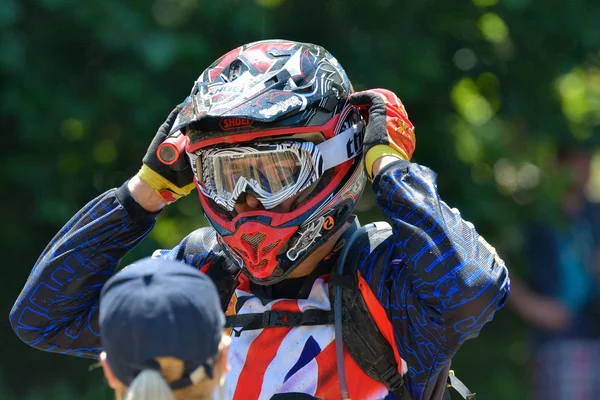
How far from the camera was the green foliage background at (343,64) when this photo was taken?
570cm

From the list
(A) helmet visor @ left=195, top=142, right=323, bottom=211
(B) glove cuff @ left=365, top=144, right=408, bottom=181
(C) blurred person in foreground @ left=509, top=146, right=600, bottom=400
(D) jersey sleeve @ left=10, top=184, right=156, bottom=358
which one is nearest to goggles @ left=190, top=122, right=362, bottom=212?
(A) helmet visor @ left=195, top=142, right=323, bottom=211

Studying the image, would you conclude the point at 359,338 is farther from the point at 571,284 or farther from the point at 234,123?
the point at 571,284

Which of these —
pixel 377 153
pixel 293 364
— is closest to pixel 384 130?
pixel 377 153

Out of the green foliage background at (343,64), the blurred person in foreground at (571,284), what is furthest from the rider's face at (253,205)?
the blurred person in foreground at (571,284)

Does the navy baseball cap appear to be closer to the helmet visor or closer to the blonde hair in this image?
the blonde hair

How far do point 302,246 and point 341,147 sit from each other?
334 millimetres

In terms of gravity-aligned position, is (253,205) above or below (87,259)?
above

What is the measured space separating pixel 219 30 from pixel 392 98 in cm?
261

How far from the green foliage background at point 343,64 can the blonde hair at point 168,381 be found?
3411 millimetres

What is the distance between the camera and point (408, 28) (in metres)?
→ 5.87

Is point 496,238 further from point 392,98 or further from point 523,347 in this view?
point 392,98

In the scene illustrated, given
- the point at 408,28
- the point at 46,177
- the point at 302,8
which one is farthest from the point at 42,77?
the point at 408,28

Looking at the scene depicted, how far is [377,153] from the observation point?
10.6ft

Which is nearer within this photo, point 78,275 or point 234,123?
point 234,123
